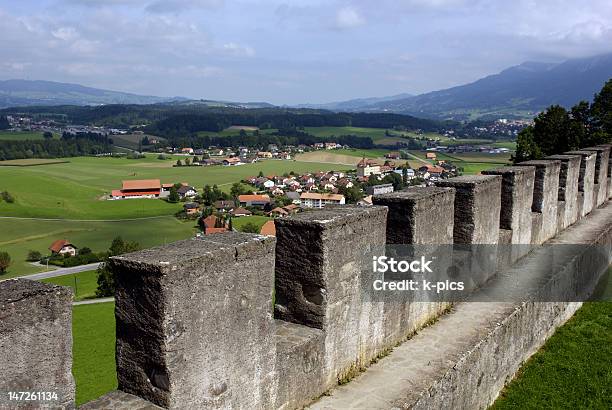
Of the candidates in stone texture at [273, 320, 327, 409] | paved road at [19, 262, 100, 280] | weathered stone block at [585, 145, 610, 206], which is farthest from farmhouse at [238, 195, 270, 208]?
stone texture at [273, 320, 327, 409]

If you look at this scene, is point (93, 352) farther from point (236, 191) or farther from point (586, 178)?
point (236, 191)

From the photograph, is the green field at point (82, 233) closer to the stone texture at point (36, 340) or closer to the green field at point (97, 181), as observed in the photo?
the green field at point (97, 181)

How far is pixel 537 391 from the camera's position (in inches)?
256

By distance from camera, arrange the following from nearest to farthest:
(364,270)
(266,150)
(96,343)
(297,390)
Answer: (297,390) < (364,270) < (96,343) < (266,150)

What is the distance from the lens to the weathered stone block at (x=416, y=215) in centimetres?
605

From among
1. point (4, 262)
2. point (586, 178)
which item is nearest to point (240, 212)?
point (4, 262)

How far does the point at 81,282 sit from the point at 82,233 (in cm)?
1808

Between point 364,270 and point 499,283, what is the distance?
141 inches

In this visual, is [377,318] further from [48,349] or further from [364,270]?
[48,349]

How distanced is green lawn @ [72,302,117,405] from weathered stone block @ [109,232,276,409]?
37.8 ft

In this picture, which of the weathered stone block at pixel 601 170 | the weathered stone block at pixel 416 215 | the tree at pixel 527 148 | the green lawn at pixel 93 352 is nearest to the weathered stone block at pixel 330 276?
the weathered stone block at pixel 416 215

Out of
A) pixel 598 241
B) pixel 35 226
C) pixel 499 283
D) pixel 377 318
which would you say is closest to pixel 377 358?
pixel 377 318

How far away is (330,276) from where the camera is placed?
4.93 m

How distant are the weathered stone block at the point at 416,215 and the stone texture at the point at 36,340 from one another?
3.78 m
